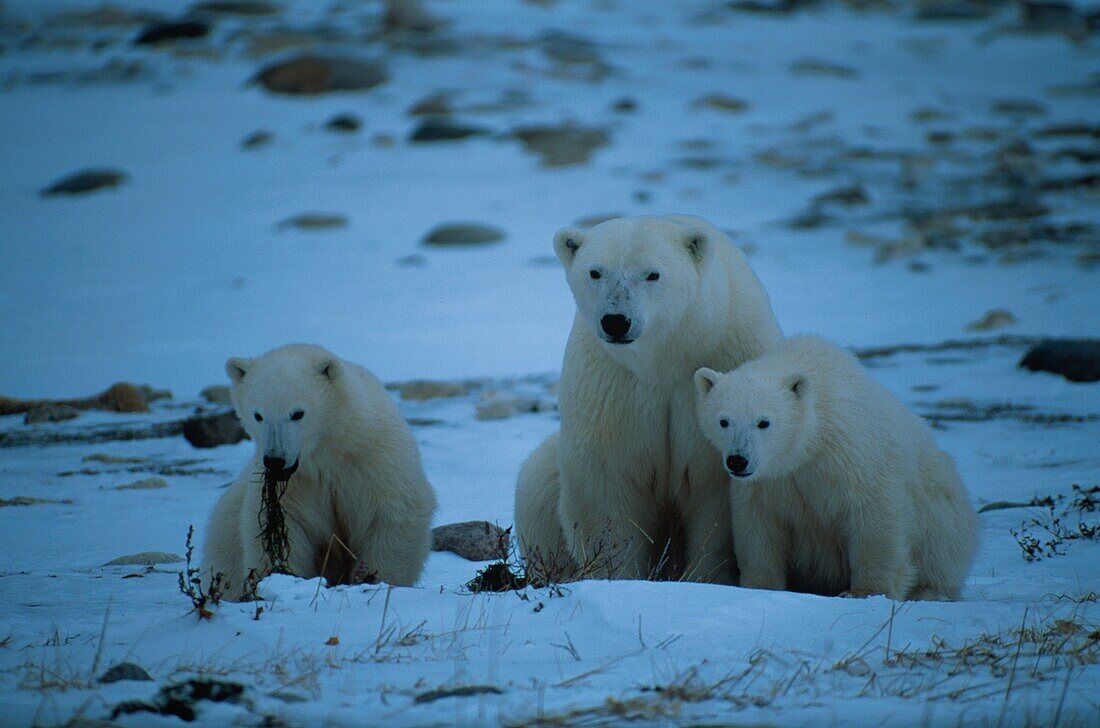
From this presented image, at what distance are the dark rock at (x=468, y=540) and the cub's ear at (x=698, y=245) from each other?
6.05ft

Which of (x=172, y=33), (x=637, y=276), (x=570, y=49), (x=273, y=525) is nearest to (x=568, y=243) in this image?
(x=637, y=276)

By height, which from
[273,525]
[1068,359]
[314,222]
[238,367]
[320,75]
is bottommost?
[314,222]

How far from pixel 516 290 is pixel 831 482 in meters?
8.88

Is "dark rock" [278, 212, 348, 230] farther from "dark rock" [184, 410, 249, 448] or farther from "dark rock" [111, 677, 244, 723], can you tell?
"dark rock" [111, 677, 244, 723]

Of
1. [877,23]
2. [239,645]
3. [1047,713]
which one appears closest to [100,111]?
[877,23]

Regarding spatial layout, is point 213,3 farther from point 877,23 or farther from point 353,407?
point 353,407

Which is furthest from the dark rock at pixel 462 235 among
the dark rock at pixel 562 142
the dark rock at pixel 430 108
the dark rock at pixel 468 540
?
the dark rock at pixel 468 540

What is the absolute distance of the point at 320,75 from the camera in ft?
73.4

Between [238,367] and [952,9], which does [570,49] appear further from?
[238,367]

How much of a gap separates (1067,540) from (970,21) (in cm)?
2766

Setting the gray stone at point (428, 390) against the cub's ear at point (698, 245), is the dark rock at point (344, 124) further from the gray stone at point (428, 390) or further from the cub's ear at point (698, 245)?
the cub's ear at point (698, 245)

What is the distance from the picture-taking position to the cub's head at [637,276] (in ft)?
14.6

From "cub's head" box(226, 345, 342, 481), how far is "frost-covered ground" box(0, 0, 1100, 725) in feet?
2.23

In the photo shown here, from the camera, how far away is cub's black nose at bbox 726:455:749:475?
14.2 feet
